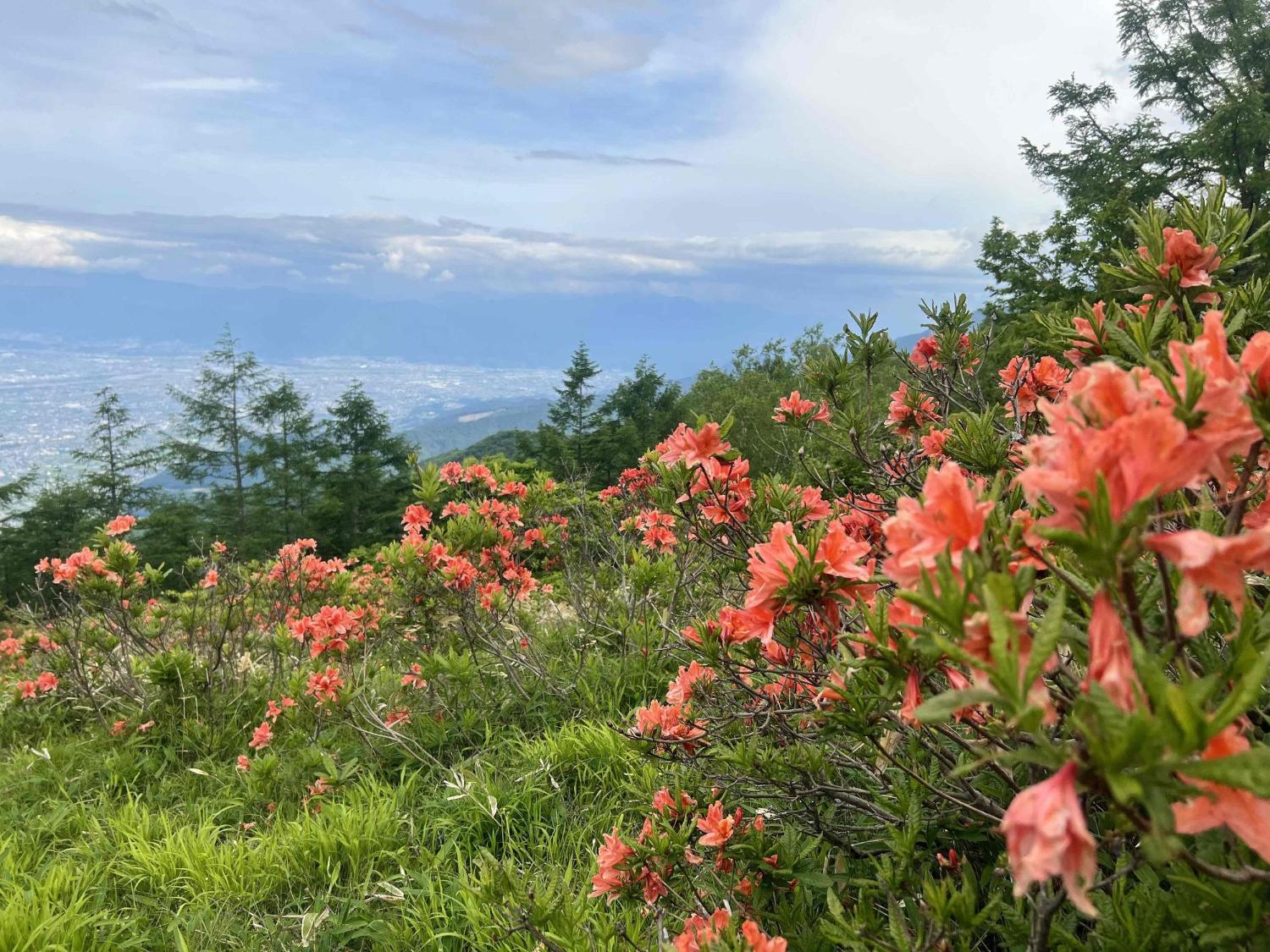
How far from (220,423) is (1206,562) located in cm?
3357

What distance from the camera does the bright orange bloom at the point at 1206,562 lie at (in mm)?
538

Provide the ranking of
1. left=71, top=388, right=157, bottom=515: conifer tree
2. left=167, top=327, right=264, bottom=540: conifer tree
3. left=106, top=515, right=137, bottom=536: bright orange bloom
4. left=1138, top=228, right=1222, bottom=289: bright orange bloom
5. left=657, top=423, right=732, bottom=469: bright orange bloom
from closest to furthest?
left=1138, top=228, right=1222, bottom=289: bright orange bloom, left=657, top=423, right=732, bottom=469: bright orange bloom, left=106, top=515, right=137, bottom=536: bright orange bloom, left=71, top=388, right=157, bottom=515: conifer tree, left=167, top=327, right=264, bottom=540: conifer tree

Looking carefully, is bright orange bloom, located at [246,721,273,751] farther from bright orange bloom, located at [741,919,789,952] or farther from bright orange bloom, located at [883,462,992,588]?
bright orange bloom, located at [883,462,992,588]

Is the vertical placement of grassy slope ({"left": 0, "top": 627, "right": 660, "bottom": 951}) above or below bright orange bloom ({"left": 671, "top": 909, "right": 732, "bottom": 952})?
below

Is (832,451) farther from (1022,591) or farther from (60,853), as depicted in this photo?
(60,853)

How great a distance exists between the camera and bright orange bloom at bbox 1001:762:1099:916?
0.52 metres

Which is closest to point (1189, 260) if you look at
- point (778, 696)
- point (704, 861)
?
point (778, 696)

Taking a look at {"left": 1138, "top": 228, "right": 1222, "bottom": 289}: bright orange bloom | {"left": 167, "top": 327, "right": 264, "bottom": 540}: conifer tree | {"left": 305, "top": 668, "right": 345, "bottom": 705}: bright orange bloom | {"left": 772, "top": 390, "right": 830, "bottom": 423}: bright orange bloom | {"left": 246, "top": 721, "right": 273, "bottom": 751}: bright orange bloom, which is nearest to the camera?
{"left": 1138, "top": 228, "right": 1222, "bottom": 289}: bright orange bloom

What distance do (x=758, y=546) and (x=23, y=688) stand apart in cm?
583

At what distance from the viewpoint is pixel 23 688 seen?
4652 millimetres

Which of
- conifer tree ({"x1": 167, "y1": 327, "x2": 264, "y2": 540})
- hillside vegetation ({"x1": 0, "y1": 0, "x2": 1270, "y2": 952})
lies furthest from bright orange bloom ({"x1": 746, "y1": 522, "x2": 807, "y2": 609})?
conifer tree ({"x1": 167, "y1": 327, "x2": 264, "y2": 540})

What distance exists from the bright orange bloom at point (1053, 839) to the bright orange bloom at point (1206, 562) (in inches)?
6.4

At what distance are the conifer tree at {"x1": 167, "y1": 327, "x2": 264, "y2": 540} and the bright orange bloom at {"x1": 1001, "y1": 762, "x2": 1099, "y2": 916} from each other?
102ft

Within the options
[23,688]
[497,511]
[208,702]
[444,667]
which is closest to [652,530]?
[497,511]
